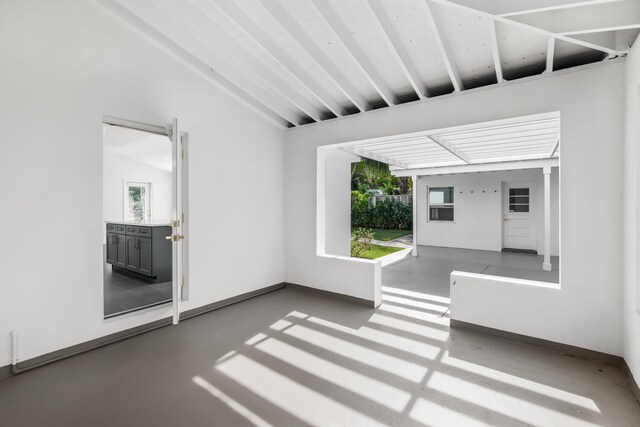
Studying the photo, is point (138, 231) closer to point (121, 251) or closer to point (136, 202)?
point (121, 251)

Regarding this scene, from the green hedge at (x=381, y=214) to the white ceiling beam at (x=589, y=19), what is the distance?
12571 mm

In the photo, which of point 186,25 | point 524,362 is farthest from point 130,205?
point 524,362

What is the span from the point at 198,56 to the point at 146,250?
11.1ft

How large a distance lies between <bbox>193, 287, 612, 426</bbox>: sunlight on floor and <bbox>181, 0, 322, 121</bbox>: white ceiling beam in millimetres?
3069

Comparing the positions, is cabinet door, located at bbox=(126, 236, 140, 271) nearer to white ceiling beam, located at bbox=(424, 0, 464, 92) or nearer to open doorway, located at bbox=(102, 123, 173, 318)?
open doorway, located at bbox=(102, 123, 173, 318)

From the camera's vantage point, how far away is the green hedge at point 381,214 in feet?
48.5

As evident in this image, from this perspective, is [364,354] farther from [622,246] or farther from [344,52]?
[344,52]

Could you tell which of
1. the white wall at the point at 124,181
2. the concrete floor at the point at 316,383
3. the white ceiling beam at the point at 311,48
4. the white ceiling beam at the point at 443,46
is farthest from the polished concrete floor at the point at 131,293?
the white ceiling beam at the point at 443,46

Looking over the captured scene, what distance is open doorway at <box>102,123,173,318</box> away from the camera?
4.59 m

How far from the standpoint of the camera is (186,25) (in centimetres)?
323

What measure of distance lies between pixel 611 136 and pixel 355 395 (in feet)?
10.4

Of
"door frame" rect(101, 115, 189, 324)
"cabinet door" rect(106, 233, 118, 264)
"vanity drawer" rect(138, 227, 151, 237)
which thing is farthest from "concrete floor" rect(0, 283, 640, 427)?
"cabinet door" rect(106, 233, 118, 264)

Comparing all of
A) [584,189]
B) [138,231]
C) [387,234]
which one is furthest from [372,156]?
[387,234]

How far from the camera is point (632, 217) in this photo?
245cm
